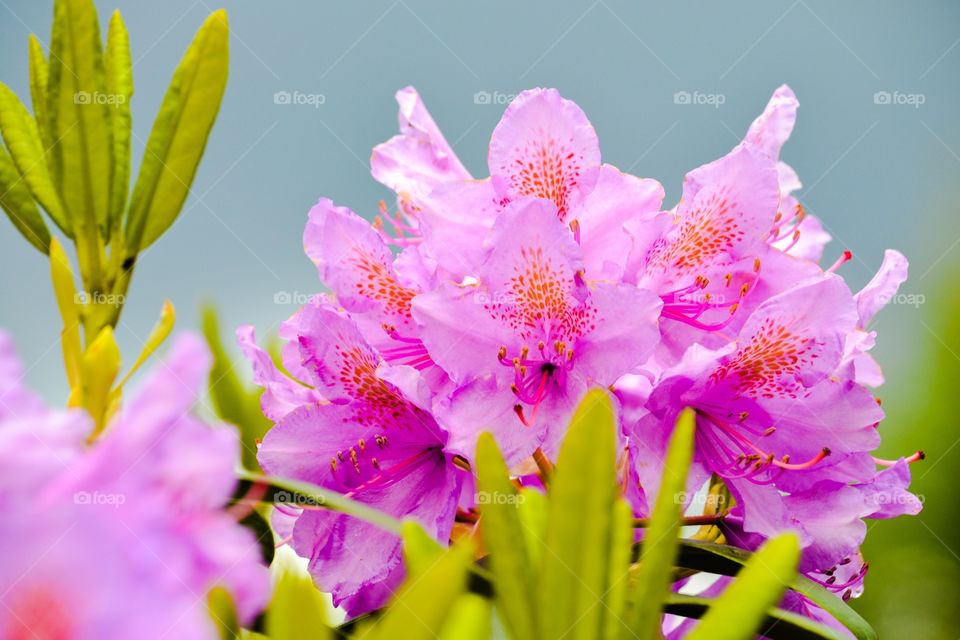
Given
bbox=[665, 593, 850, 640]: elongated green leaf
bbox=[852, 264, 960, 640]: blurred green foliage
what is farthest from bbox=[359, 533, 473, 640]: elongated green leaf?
bbox=[852, 264, 960, 640]: blurred green foliage

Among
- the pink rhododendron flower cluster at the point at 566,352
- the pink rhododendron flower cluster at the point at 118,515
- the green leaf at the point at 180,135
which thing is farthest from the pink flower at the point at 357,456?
the pink rhododendron flower cluster at the point at 118,515

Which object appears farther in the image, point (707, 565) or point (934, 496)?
point (934, 496)

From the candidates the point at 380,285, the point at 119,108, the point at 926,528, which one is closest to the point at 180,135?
the point at 119,108

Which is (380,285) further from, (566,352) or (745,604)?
(745,604)

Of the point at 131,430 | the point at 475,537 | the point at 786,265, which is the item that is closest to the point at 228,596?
the point at 131,430

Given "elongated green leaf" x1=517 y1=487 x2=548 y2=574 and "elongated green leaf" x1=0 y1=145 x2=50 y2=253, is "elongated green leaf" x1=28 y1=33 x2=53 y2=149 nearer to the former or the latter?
"elongated green leaf" x1=0 y1=145 x2=50 y2=253

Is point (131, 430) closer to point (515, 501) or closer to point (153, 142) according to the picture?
point (515, 501)
